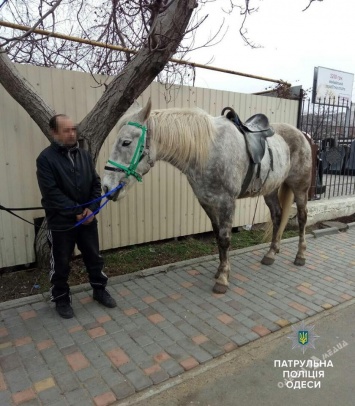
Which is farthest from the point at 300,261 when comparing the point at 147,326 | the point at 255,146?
the point at 147,326

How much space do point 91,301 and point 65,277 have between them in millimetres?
468

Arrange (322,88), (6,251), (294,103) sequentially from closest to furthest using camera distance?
(6,251) → (294,103) → (322,88)

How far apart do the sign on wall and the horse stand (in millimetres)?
6296

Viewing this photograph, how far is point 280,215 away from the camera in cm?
441

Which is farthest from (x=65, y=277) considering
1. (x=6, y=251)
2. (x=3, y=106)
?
(x=3, y=106)

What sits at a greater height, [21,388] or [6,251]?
[6,251]

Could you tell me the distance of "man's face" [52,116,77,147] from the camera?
8.39 ft

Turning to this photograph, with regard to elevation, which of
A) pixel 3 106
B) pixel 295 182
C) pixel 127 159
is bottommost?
pixel 295 182

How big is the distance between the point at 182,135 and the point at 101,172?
1.49m

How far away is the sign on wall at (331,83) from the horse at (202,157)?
6.30 meters

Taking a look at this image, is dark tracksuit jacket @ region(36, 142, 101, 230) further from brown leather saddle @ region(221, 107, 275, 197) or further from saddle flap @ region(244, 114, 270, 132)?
saddle flap @ region(244, 114, 270, 132)

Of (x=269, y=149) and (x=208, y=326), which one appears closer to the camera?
(x=208, y=326)

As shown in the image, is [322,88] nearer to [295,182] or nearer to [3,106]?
[295,182]

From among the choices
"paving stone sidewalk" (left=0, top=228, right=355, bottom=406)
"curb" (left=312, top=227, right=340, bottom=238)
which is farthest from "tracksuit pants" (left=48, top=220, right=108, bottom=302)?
"curb" (left=312, top=227, right=340, bottom=238)
